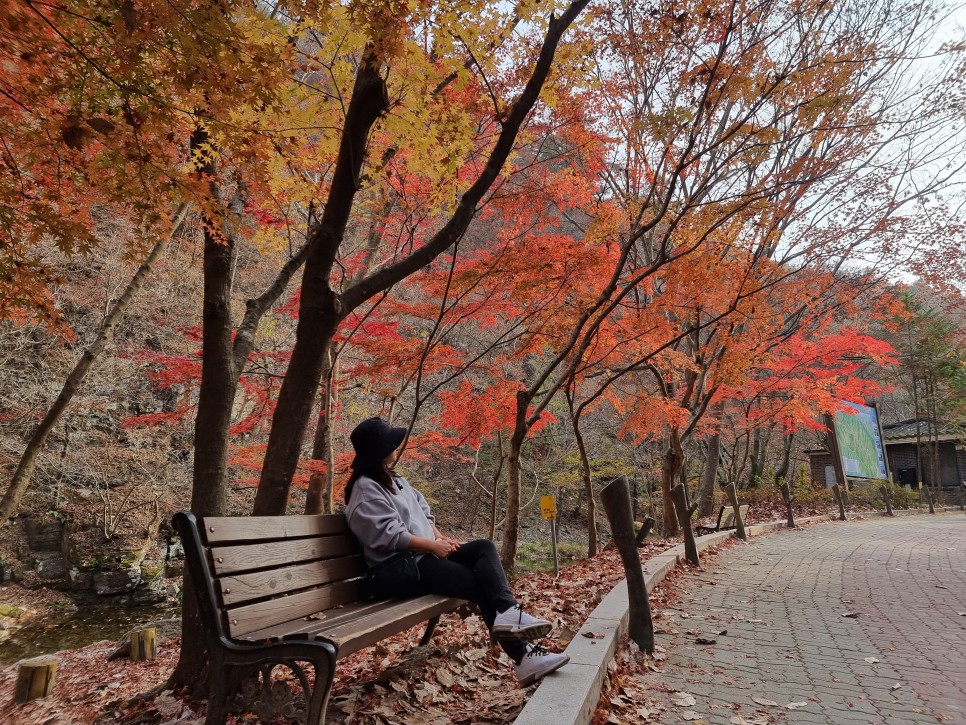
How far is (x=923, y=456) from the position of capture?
30.5 metres

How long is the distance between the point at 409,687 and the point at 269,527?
124 cm

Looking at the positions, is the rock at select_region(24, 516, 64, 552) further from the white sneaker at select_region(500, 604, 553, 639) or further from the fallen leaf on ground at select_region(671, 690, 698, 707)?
the fallen leaf on ground at select_region(671, 690, 698, 707)

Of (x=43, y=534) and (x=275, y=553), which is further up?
(x=275, y=553)

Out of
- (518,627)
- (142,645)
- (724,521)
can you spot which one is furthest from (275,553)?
(724,521)

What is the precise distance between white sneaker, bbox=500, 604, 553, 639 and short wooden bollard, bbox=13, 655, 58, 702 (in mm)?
5707

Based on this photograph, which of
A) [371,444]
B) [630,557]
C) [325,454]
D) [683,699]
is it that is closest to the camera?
[371,444]

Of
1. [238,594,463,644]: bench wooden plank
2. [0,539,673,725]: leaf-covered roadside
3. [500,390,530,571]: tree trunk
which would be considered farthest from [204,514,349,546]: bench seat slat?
[500,390,530,571]: tree trunk

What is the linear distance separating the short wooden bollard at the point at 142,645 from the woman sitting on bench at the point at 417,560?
620 centimetres

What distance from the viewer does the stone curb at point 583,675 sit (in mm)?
2617

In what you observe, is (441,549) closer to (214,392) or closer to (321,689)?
(321,689)

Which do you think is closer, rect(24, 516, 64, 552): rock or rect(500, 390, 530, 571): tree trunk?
rect(500, 390, 530, 571): tree trunk

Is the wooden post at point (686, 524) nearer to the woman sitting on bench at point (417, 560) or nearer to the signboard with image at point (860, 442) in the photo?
the woman sitting on bench at point (417, 560)

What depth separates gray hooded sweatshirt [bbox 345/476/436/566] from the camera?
3375 millimetres

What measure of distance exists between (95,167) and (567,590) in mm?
6189
